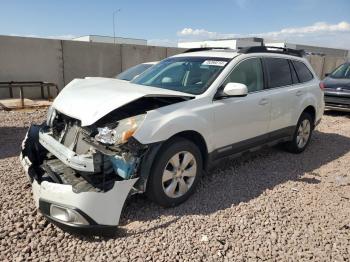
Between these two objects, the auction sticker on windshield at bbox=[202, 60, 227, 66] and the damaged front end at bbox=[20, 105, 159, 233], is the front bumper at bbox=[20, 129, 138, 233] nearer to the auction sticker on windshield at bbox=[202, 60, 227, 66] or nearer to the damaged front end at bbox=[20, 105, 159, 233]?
the damaged front end at bbox=[20, 105, 159, 233]

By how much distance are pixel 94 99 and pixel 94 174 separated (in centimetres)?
81

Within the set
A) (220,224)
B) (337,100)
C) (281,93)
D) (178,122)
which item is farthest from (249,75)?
(337,100)

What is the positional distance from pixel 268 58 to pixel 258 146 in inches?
53.0

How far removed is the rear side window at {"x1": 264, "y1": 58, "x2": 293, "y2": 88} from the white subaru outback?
0.02 m

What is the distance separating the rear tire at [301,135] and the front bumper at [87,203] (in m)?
3.62

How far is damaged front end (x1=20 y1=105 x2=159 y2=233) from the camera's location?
9.83ft

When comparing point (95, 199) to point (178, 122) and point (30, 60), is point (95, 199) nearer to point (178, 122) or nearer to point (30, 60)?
point (178, 122)

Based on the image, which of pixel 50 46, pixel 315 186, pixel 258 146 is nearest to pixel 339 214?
pixel 315 186

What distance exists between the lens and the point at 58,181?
10.8 ft

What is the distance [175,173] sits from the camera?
3668 millimetres

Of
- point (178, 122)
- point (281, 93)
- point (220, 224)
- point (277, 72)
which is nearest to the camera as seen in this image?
point (220, 224)

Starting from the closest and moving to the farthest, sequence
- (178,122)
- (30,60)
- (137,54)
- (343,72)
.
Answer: (178,122)
(343,72)
(30,60)
(137,54)

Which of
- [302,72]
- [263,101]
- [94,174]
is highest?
[302,72]

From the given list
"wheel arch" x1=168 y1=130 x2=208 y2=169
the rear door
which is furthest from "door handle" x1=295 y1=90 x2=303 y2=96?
"wheel arch" x1=168 y1=130 x2=208 y2=169
